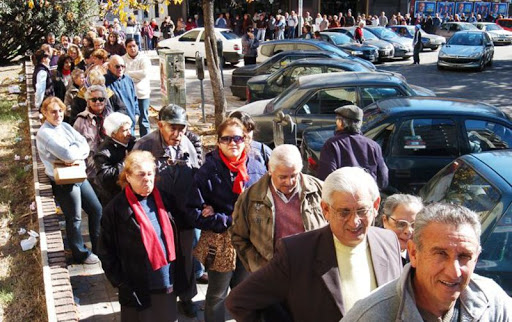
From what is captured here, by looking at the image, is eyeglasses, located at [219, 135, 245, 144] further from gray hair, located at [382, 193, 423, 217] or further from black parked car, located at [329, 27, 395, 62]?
black parked car, located at [329, 27, 395, 62]

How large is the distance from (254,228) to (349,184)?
126 centimetres

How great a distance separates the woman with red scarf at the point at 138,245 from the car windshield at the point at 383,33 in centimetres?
2420

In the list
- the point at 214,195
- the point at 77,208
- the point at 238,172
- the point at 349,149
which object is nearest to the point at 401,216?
the point at 238,172

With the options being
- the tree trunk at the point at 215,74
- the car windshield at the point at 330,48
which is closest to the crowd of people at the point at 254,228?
the tree trunk at the point at 215,74

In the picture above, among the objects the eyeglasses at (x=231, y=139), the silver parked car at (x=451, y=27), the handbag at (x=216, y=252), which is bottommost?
the silver parked car at (x=451, y=27)

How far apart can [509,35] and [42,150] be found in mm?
33150

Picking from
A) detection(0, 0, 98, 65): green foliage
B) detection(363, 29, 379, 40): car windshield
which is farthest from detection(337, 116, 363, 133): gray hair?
detection(363, 29, 379, 40): car windshield

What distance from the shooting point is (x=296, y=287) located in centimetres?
289

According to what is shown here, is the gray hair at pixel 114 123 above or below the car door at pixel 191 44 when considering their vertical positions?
above

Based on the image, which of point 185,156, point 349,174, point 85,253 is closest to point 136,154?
point 185,156

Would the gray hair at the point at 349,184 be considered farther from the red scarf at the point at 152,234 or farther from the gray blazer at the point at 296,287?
the red scarf at the point at 152,234

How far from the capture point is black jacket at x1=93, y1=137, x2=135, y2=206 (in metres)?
5.48

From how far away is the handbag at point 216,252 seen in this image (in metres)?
4.76

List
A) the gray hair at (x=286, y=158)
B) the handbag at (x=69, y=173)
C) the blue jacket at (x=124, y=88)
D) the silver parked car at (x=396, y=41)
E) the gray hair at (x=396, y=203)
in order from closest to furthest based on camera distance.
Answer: the gray hair at (x=286, y=158), the gray hair at (x=396, y=203), the handbag at (x=69, y=173), the blue jacket at (x=124, y=88), the silver parked car at (x=396, y=41)
